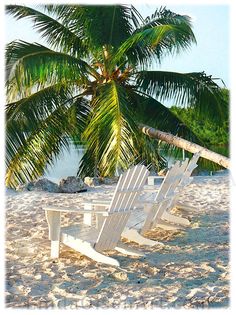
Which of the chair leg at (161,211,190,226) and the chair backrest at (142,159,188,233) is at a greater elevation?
the chair backrest at (142,159,188,233)

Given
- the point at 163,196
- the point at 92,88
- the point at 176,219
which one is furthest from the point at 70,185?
the point at 163,196

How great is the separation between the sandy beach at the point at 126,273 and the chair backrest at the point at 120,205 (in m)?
0.25

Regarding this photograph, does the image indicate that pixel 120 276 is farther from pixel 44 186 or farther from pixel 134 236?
pixel 44 186

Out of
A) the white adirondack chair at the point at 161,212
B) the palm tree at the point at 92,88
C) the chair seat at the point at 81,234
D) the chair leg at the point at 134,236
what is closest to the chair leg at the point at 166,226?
the white adirondack chair at the point at 161,212

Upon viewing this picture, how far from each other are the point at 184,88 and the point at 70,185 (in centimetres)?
416

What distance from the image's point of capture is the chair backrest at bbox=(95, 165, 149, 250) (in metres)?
5.35

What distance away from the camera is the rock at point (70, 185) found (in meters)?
11.4

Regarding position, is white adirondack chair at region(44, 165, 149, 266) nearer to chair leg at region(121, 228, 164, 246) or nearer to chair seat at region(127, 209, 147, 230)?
chair leg at region(121, 228, 164, 246)

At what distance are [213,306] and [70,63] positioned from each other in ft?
28.2

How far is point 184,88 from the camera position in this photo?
44.9 ft

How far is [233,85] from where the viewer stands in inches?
407

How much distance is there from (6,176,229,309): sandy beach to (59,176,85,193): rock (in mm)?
3438

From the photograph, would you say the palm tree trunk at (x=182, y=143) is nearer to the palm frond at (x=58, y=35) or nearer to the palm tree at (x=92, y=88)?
the palm tree at (x=92, y=88)

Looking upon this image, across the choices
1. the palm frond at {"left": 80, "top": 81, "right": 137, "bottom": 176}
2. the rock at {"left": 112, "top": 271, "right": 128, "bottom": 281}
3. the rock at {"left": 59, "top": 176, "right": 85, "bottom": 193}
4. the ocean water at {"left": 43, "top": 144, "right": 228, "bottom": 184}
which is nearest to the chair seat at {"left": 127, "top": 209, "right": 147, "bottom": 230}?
the rock at {"left": 112, "top": 271, "right": 128, "bottom": 281}
